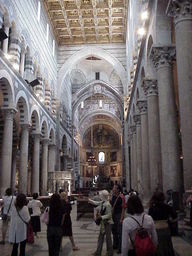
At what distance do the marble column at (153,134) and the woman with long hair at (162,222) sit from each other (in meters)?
8.41

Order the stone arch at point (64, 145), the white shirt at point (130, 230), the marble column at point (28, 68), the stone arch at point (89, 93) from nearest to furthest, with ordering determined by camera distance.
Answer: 1. the white shirt at point (130, 230)
2. the marble column at point (28, 68)
3. the stone arch at point (64, 145)
4. the stone arch at point (89, 93)

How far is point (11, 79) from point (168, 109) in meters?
9.08

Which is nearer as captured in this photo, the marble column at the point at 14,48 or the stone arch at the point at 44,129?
the marble column at the point at 14,48

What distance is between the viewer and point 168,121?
10.4 m

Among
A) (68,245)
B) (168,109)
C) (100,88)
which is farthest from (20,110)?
(100,88)

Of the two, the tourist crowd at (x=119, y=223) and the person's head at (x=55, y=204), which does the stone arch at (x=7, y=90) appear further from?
the person's head at (x=55, y=204)

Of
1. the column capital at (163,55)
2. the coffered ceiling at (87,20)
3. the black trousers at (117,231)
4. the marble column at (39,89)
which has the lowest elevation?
the black trousers at (117,231)

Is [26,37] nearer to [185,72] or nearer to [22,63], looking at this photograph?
[22,63]

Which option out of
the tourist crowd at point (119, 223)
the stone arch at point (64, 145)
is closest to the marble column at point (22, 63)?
the tourist crowd at point (119, 223)

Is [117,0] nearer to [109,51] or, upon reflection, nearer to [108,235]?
[109,51]

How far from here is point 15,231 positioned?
17.5 feet

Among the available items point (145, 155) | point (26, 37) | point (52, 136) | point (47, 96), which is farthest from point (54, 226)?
point (52, 136)

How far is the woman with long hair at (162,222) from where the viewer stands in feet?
13.6

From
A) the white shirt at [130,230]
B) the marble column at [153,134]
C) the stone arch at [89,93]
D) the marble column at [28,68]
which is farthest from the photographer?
the stone arch at [89,93]
